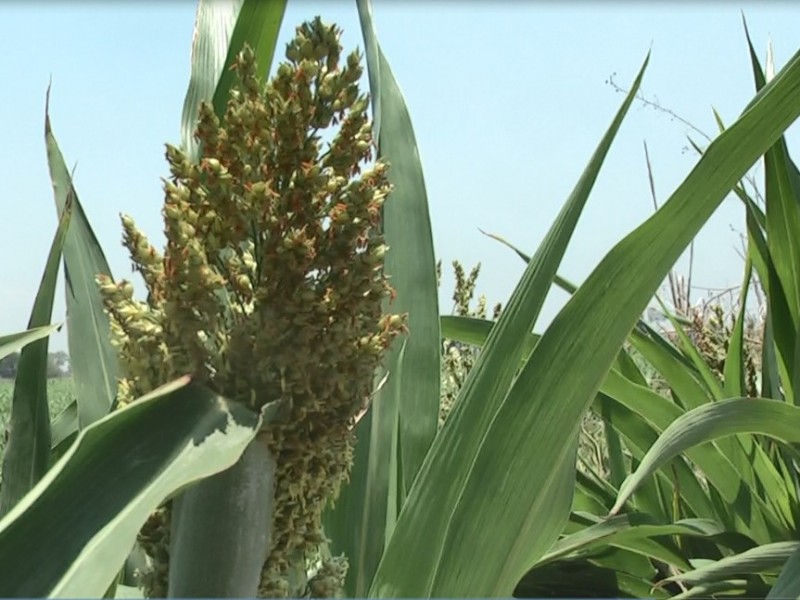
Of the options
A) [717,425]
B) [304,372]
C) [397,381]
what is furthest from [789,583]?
[304,372]

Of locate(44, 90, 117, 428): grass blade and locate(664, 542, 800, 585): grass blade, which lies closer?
locate(44, 90, 117, 428): grass blade

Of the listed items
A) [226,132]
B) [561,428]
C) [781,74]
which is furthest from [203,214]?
[781,74]

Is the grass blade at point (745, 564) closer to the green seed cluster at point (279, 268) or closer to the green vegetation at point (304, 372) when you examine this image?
the green vegetation at point (304, 372)

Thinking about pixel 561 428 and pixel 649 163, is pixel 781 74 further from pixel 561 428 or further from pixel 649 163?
pixel 649 163

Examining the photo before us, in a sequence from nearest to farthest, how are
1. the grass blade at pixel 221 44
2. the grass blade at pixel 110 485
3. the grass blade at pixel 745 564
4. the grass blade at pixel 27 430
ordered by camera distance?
the grass blade at pixel 110 485 < the grass blade at pixel 221 44 < the grass blade at pixel 27 430 < the grass blade at pixel 745 564

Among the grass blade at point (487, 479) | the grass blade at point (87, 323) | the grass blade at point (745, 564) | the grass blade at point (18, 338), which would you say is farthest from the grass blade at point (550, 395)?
the grass blade at point (745, 564)

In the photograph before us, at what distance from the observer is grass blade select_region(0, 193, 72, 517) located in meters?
0.76

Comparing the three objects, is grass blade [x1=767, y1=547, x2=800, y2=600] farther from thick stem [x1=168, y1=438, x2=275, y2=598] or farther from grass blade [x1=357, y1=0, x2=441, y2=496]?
thick stem [x1=168, y1=438, x2=275, y2=598]

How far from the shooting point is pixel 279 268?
0.47 meters

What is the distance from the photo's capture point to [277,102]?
0.48m

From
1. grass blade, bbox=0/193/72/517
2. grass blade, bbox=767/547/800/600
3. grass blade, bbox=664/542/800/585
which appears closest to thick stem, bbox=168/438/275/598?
grass blade, bbox=0/193/72/517

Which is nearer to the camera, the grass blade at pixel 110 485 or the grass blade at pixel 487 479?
the grass blade at pixel 110 485

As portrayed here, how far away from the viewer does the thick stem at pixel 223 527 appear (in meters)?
0.48

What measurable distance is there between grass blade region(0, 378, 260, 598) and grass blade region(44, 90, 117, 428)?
0.43m
